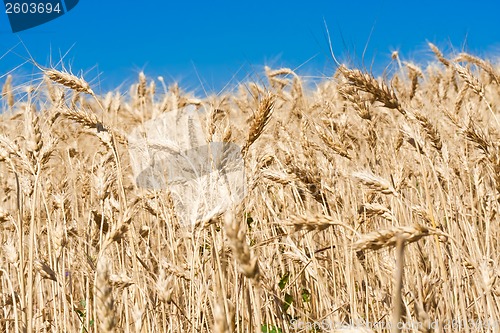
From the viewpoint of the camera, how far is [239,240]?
3.15ft

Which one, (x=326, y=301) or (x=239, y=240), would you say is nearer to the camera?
(x=239, y=240)

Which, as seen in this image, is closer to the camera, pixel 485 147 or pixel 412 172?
pixel 485 147

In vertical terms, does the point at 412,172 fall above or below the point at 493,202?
above

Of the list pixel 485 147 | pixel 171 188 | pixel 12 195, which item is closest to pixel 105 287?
pixel 485 147

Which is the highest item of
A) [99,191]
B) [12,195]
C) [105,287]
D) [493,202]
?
[12,195]

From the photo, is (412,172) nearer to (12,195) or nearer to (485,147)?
(485,147)

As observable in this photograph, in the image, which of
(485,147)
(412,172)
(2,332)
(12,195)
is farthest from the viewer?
(12,195)

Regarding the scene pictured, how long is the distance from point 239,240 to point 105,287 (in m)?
0.28

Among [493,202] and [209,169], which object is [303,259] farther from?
[493,202]

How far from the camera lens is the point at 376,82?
197 centimetres

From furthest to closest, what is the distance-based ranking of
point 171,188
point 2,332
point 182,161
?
1. point 171,188
2. point 182,161
3. point 2,332

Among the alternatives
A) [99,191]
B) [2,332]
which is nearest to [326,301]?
[99,191]

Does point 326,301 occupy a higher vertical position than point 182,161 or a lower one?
lower

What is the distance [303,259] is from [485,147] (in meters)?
0.74
